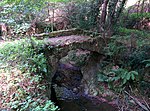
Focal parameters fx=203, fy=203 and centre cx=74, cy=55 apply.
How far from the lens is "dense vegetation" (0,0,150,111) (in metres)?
4.61

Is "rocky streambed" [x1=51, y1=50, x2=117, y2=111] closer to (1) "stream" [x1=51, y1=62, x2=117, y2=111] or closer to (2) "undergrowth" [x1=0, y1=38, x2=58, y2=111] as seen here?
(1) "stream" [x1=51, y1=62, x2=117, y2=111]

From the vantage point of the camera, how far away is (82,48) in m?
8.15

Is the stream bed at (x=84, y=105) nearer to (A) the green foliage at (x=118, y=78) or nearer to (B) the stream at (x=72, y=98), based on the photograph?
(B) the stream at (x=72, y=98)

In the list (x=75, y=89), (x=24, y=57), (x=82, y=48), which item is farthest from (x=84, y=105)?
(x=24, y=57)

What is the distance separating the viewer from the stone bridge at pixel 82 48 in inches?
287

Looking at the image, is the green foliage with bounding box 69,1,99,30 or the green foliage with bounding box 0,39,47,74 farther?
the green foliage with bounding box 69,1,99,30

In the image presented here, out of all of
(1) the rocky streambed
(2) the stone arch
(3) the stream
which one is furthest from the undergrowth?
(1) the rocky streambed

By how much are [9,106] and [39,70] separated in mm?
2092

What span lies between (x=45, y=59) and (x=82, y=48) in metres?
2.17

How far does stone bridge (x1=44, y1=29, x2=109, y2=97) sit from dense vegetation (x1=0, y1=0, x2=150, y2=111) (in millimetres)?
313

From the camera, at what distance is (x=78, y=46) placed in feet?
26.0

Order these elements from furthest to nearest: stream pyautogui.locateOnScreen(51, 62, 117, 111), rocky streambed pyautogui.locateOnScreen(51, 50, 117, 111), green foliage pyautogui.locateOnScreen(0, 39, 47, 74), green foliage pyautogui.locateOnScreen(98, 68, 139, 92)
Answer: green foliage pyautogui.locateOnScreen(98, 68, 139, 92)
rocky streambed pyautogui.locateOnScreen(51, 50, 117, 111)
stream pyautogui.locateOnScreen(51, 62, 117, 111)
green foliage pyautogui.locateOnScreen(0, 39, 47, 74)

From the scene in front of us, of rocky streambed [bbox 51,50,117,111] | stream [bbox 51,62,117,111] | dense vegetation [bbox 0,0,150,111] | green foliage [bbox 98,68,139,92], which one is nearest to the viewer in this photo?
dense vegetation [bbox 0,0,150,111]

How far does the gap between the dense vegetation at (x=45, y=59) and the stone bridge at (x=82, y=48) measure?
12.3 inches
